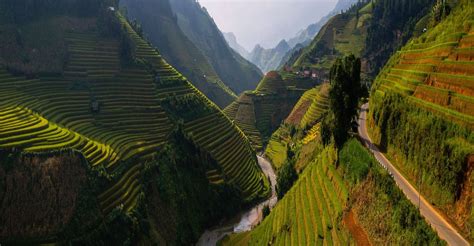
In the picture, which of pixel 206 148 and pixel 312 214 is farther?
pixel 206 148

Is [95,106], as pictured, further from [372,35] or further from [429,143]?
[372,35]

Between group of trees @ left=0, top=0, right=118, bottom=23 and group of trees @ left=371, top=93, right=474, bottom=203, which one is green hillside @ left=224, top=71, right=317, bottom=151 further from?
group of trees @ left=371, top=93, right=474, bottom=203

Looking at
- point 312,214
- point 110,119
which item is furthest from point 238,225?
point 312,214

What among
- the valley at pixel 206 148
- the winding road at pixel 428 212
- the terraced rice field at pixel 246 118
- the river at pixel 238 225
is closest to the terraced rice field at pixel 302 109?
the valley at pixel 206 148

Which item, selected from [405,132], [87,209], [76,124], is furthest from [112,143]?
[405,132]

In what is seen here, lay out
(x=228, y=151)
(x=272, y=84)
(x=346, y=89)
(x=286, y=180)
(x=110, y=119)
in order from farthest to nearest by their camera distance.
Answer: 1. (x=272, y=84)
2. (x=228, y=151)
3. (x=110, y=119)
4. (x=286, y=180)
5. (x=346, y=89)

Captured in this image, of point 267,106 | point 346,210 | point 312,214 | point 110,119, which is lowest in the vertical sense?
point 267,106
